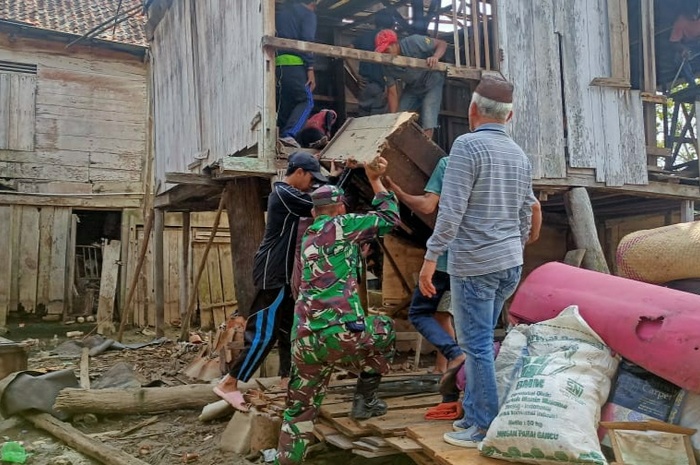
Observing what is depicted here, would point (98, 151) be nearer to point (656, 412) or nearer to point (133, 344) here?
point (133, 344)

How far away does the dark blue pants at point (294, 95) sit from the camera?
6.61 m

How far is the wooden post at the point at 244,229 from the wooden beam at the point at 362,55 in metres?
A: 1.58

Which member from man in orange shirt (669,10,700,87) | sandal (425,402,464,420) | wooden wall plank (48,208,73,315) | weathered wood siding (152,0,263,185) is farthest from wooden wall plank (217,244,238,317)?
sandal (425,402,464,420)

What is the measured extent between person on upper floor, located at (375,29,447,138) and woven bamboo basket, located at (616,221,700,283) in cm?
335

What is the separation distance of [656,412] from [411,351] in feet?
15.1

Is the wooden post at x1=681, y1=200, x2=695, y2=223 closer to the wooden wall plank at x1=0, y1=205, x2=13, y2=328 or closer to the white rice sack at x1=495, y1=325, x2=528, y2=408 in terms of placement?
the white rice sack at x1=495, y1=325, x2=528, y2=408

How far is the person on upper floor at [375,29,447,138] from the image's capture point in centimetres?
696

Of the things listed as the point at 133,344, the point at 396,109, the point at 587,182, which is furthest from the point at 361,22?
the point at 133,344

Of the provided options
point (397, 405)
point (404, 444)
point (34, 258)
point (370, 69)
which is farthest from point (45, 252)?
point (404, 444)

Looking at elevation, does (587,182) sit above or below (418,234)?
above

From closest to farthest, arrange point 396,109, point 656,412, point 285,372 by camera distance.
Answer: point 656,412
point 285,372
point 396,109

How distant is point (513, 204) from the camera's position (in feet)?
11.0

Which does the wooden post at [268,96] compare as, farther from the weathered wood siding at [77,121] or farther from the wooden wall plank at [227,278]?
the weathered wood siding at [77,121]

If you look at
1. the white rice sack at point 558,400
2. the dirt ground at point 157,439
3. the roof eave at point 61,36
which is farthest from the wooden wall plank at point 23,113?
the white rice sack at point 558,400
